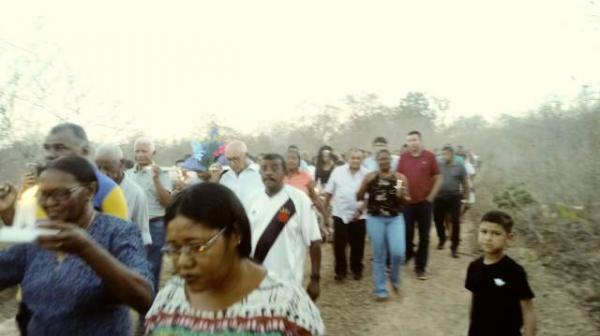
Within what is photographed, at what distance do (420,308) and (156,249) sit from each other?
10.7ft

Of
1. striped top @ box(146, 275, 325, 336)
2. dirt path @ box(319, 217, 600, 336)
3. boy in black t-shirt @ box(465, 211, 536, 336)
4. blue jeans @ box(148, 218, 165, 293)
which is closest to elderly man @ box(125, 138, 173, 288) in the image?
blue jeans @ box(148, 218, 165, 293)

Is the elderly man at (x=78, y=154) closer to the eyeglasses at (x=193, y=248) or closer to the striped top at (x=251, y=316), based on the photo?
the striped top at (x=251, y=316)

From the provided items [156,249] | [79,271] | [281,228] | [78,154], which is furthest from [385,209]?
[79,271]

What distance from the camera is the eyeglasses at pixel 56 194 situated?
2303 mm

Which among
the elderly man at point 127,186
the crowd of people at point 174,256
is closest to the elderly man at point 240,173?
the crowd of people at point 174,256

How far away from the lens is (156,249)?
559 centimetres

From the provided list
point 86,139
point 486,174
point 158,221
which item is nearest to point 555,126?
point 158,221

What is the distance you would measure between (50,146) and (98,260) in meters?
1.96

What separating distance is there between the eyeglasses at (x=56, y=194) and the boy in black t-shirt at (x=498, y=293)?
2.60 meters

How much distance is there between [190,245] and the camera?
1785 millimetres

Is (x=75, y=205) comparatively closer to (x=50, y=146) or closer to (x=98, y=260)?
(x=98, y=260)

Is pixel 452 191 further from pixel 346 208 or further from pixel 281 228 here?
pixel 281 228

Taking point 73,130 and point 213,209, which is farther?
point 73,130

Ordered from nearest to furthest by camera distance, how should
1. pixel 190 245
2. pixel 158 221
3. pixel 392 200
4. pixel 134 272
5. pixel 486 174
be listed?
1. pixel 190 245
2. pixel 134 272
3. pixel 158 221
4. pixel 392 200
5. pixel 486 174
